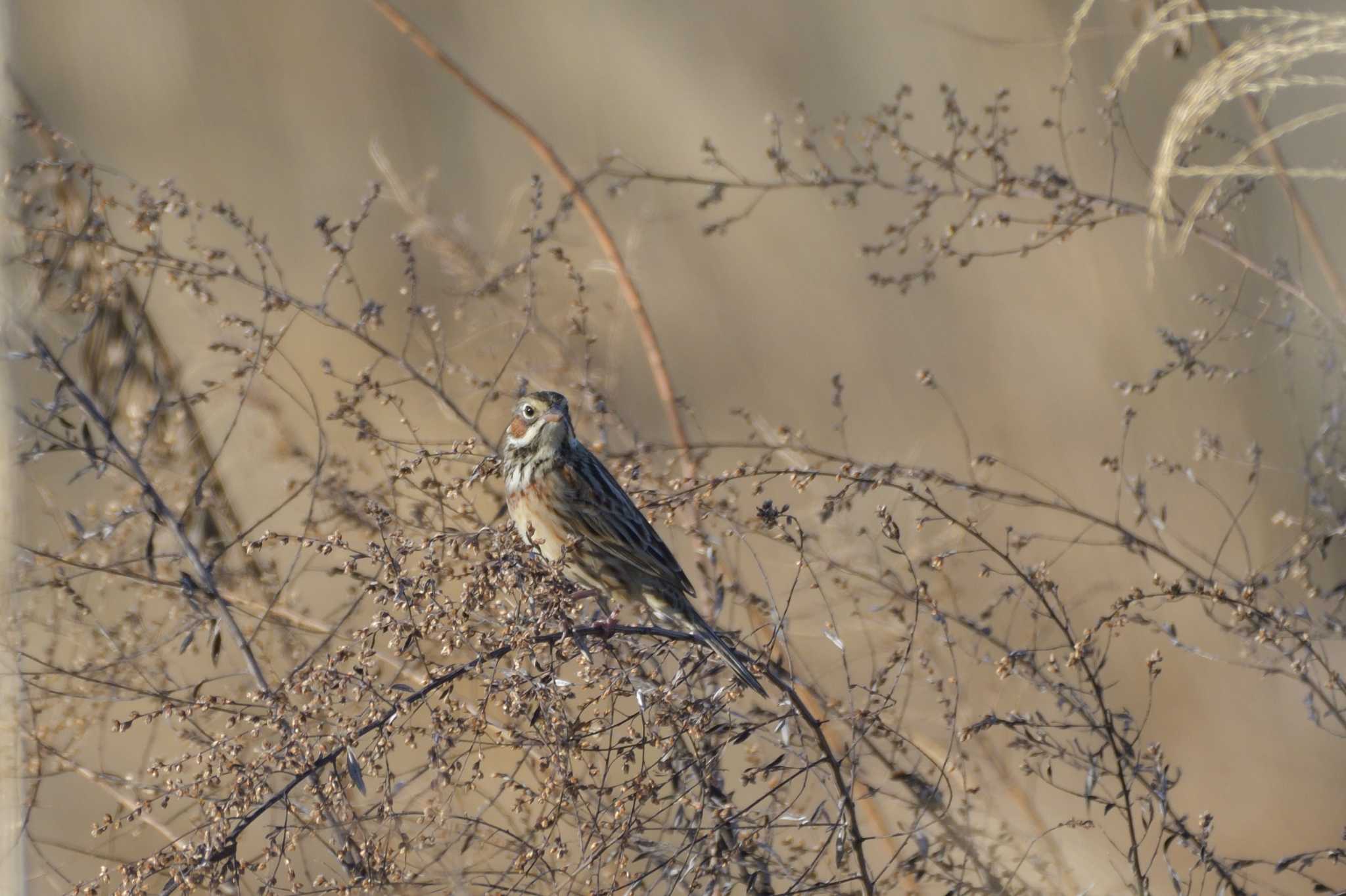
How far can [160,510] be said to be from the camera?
324 cm

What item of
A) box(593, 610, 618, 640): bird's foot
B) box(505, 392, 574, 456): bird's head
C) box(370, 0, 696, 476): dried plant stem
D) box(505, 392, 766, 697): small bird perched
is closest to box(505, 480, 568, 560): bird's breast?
box(505, 392, 766, 697): small bird perched

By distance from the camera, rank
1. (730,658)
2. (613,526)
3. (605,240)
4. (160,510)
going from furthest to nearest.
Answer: (605,240)
(613,526)
(160,510)
(730,658)

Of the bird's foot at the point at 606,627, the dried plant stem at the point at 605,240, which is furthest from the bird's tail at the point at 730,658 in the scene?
the dried plant stem at the point at 605,240

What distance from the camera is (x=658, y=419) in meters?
6.64

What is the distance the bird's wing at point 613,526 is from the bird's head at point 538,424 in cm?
12

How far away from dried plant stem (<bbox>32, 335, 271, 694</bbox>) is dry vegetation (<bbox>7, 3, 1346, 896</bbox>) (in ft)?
0.06

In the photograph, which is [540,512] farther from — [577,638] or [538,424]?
[577,638]

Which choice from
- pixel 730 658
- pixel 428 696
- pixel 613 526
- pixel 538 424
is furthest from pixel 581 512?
pixel 428 696

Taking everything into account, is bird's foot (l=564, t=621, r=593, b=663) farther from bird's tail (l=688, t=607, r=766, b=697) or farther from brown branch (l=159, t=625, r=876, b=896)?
bird's tail (l=688, t=607, r=766, b=697)

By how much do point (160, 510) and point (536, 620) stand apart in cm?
127

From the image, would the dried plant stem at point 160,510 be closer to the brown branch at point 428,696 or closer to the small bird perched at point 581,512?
the brown branch at point 428,696

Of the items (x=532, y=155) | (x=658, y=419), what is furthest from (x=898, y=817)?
(x=532, y=155)

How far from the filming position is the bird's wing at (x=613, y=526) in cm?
387

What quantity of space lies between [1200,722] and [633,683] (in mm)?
4999
